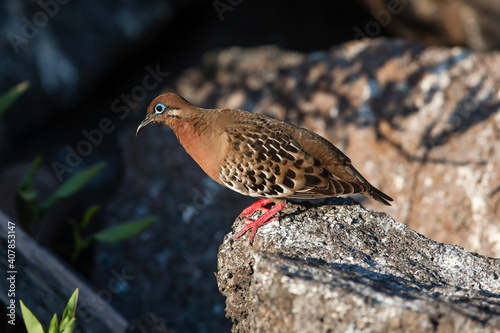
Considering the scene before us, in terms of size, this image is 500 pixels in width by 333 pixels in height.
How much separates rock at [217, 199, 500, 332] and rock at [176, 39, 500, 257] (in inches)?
95.4

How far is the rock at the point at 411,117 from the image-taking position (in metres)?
6.43

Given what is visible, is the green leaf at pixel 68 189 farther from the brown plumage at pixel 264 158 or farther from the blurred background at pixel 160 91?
the brown plumage at pixel 264 158

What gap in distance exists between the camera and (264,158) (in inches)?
180

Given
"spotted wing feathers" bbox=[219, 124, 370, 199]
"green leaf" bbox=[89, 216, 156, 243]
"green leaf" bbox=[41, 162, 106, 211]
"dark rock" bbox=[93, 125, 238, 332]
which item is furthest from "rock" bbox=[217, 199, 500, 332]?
"green leaf" bbox=[41, 162, 106, 211]

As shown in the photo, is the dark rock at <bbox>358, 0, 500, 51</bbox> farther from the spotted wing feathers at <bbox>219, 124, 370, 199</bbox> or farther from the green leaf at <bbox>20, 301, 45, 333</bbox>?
the green leaf at <bbox>20, 301, 45, 333</bbox>

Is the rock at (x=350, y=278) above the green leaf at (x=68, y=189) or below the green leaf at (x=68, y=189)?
below

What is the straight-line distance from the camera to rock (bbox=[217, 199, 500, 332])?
9.39 ft

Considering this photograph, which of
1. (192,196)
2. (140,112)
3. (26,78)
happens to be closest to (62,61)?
(26,78)

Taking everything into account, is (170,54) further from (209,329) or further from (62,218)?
(209,329)

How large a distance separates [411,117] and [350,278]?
4412mm

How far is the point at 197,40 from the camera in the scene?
9680 millimetres

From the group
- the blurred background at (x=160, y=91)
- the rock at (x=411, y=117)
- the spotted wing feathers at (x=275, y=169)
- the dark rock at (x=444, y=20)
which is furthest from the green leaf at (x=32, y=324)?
the dark rock at (x=444, y=20)

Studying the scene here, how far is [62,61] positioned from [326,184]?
5632mm

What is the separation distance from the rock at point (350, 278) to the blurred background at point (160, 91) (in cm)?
259
